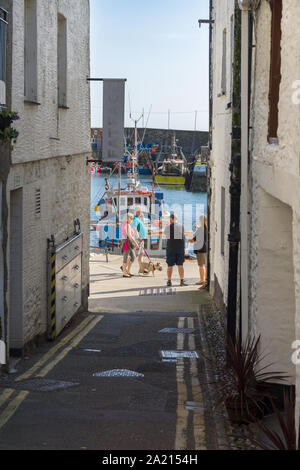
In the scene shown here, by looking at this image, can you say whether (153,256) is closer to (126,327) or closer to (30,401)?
(126,327)

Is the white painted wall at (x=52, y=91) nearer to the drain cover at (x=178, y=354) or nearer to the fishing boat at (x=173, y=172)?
the drain cover at (x=178, y=354)

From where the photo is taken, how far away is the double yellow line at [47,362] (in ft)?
27.5

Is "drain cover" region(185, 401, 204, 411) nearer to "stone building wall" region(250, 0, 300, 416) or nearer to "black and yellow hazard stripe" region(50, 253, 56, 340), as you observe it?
"stone building wall" region(250, 0, 300, 416)

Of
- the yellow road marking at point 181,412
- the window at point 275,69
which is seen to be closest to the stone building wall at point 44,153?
the yellow road marking at point 181,412

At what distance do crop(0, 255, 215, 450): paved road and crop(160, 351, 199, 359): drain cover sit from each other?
0.43 feet

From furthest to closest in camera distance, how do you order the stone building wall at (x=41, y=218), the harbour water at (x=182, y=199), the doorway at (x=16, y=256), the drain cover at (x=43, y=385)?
the harbour water at (x=182, y=199) → the stone building wall at (x=41, y=218) → the doorway at (x=16, y=256) → the drain cover at (x=43, y=385)

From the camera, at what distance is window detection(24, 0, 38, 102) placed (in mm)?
11883

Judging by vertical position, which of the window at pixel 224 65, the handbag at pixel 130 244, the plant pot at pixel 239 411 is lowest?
the plant pot at pixel 239 411

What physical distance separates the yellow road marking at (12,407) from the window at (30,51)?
5.08 m

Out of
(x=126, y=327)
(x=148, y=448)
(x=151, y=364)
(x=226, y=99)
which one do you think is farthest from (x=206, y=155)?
(x=148, y=448)

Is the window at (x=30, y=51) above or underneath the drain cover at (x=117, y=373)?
above

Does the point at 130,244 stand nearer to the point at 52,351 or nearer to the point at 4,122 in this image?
the point at 52,351

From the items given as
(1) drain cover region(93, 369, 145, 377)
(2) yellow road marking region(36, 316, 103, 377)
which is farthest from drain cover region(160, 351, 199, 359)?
(2) yellow road marking region(36, 316, 103, 377)

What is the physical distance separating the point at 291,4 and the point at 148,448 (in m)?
4.39
